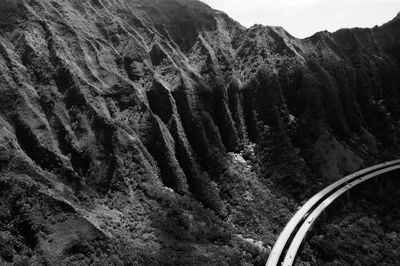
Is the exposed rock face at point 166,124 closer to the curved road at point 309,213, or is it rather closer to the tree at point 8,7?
the tree at point 8,7

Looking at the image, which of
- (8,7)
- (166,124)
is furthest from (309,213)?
(8,7)

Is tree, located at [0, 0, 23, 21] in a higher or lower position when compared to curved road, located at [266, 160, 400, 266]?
higher

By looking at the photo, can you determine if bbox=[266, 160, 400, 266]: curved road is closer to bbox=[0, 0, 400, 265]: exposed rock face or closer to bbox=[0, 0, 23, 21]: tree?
bbox=[0, 0, 400, 265]: exposed rock face

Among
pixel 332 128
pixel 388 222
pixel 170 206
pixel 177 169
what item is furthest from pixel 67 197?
pixel 332 128

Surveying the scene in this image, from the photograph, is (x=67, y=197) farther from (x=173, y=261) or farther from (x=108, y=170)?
(x=173, y=261)

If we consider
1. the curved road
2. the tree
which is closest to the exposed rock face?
the tree
